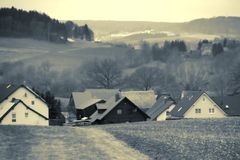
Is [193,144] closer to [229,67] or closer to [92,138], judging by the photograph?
[92,138]

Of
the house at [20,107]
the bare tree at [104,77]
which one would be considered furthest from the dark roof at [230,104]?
the bare tree at [104,77]

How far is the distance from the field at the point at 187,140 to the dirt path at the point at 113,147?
22.1 inches

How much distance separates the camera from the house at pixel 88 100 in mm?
88125

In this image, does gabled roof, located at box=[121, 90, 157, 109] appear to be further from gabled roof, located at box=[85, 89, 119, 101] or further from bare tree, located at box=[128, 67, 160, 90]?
bare tree, located at box=[128, 67, 160, 90]

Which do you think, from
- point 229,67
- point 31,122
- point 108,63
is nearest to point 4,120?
point 31,122

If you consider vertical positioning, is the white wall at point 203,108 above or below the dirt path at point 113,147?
below

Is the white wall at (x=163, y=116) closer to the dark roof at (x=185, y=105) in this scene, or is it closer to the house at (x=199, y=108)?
the dark roof at (x=185, y=105)

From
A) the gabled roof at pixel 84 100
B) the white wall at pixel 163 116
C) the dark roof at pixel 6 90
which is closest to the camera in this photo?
the dark roof at pixel 6 90

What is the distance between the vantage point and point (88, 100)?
92.1 m

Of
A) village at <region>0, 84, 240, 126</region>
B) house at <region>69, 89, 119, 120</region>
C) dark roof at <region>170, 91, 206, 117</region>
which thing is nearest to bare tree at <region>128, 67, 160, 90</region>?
village at <region>0, 84, 240, 126</region>

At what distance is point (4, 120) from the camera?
60.6 meters

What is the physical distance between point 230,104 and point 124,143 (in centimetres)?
5958

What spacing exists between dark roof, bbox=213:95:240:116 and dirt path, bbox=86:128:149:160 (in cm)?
5322

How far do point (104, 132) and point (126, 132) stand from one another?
1973mm
